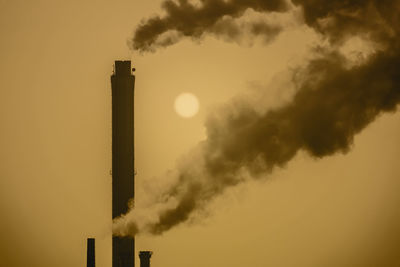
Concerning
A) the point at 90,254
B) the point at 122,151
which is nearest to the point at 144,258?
the point at 90,254

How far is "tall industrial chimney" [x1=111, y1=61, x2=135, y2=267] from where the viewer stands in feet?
182

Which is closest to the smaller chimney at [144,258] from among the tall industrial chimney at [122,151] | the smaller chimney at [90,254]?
the tall industrial chimney at [122,151]

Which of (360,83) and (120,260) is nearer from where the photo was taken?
(360,83)

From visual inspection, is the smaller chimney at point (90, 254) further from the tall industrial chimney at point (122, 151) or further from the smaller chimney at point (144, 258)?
the smaller chimney at point (144, 258)

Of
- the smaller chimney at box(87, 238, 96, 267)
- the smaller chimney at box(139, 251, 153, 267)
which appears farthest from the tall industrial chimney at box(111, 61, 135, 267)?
the smaller chimney at box(139, 251, 153, 267)

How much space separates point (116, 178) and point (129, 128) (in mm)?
1897

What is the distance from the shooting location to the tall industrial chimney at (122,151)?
55562 mm

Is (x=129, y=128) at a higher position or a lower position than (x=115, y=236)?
higher

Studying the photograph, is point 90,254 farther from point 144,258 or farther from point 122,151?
point 122,151

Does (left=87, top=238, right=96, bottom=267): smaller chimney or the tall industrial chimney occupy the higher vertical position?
the tall industrial chimney

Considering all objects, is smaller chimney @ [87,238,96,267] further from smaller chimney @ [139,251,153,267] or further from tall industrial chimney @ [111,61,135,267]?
smaller chimney @ [139,251,153,267]

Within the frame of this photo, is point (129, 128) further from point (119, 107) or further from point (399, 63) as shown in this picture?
point (399, 63)

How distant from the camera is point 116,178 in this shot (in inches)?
2200

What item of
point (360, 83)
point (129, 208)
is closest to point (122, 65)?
point (129, 208)
